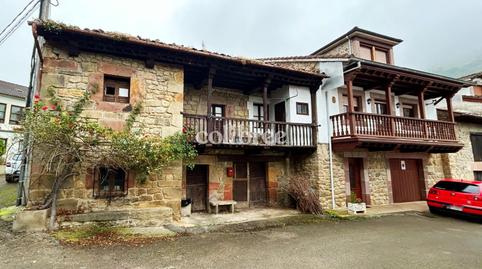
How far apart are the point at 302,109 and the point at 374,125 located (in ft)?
9.50

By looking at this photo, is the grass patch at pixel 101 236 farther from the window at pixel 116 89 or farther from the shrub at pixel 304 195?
the shrub at pixel 304 195

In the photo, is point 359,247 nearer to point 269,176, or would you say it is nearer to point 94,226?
point 269,176

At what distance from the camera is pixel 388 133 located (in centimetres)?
1020

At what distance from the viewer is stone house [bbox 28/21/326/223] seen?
6.76 m

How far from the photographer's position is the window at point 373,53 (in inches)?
498

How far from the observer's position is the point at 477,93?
16.8 m

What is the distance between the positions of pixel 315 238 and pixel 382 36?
37.6 feet

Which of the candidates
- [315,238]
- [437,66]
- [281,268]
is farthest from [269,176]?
[437,66]

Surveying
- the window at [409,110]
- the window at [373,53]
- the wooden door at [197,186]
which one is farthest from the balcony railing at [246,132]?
the window at [409,110]

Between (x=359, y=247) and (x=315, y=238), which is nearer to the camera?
(x=359, y=247)

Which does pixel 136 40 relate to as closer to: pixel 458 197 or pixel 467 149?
pixel 458 197

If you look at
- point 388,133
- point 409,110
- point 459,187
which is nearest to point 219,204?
point 388,133

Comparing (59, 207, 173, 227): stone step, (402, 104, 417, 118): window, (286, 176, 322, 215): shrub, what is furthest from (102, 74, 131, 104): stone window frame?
(402, 104, 417, 118): window

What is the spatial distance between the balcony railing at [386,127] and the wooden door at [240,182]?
3.95m
